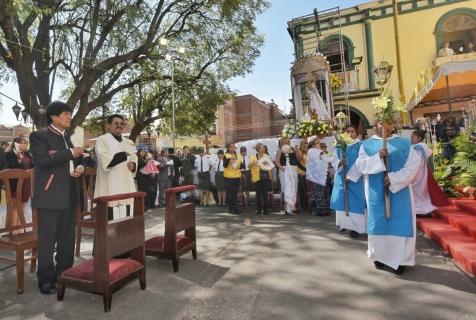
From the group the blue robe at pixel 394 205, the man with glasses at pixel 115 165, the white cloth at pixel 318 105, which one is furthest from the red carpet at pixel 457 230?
the white cloth at pixel 318 105

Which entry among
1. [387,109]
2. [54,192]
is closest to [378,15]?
[387,109]

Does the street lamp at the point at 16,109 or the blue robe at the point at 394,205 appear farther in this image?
the street lamp at the point at 16,109

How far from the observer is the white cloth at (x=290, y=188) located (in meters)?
8.57

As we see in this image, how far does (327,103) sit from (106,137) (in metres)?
Result: 9.47

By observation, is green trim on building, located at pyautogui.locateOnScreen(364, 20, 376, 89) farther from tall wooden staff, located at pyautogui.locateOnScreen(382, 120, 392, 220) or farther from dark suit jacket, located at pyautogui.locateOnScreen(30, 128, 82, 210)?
dark suit jacket, located at pyautogui.locateOnScreen(30, 128, 82, 210)

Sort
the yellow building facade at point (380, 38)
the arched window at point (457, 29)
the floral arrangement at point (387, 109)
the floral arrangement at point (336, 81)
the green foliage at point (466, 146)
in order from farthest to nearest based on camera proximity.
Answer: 1. the floral arrangement at point (336, 81)
2. the yellow building facade at point (380, 38)
3. the arched window at point (457, 29)
4. the green foliage at point (466, 146)
5. the floral arrangement at point (387, 109)

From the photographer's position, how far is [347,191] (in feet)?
19.4

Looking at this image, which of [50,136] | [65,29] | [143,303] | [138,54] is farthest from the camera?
[138,54]

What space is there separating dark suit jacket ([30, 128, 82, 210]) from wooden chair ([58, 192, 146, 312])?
30.9 inches

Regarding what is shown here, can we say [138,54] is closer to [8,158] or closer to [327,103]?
[8,158]

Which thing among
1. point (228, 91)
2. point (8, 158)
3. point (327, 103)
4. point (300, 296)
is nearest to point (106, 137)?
point (300, 296)

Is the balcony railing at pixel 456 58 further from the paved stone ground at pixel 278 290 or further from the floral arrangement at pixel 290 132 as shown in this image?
the paved stone ground at pixel 278 290

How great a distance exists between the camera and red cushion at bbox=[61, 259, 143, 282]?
127 inches

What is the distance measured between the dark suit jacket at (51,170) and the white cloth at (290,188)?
18.6 ft
